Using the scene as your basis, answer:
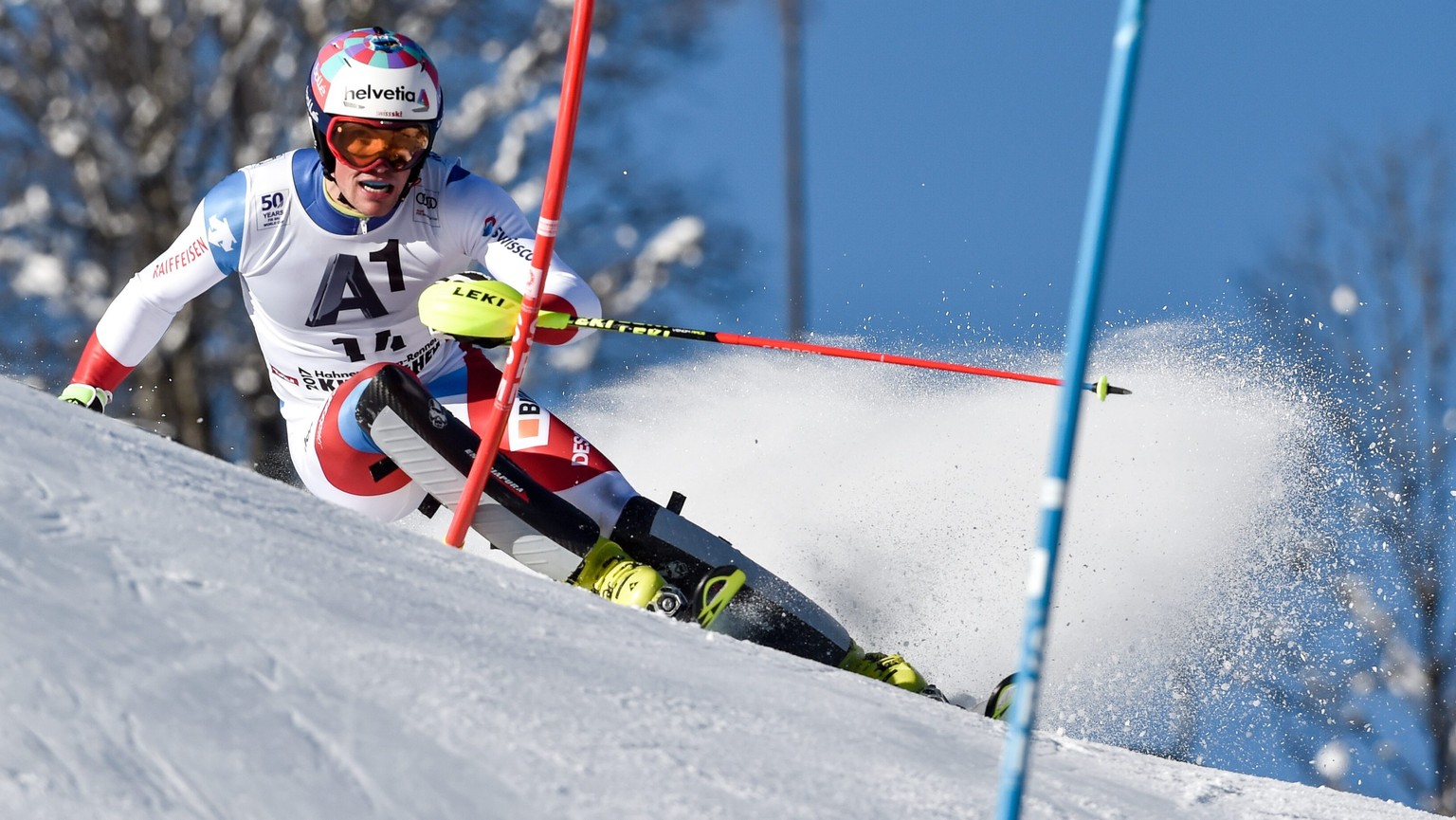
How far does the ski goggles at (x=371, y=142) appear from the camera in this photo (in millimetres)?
4555

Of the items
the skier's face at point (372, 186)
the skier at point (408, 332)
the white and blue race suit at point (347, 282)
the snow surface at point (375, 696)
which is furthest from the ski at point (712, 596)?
the skier's face at point (372, 186)

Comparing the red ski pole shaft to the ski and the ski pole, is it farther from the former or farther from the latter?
the ski

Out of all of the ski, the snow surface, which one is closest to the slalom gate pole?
the ski

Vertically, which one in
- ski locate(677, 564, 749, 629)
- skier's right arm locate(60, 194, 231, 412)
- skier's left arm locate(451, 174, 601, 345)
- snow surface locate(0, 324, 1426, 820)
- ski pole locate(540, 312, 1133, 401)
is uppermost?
skier's left arm locate(451, 174, 601, 345)

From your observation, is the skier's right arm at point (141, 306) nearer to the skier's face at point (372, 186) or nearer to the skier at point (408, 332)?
the skier at point (408, 332)

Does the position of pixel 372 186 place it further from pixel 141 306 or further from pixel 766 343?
pixel 766 343

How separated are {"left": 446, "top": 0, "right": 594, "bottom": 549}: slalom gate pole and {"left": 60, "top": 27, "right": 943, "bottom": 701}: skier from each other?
5cm

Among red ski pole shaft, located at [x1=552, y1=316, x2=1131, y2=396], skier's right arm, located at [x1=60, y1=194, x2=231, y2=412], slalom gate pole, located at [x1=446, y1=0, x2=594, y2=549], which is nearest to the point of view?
red ski pole shaft, located at [x1=552, y1=316, x2=1131, y2=396]

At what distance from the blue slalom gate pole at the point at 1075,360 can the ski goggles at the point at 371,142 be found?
282 cm

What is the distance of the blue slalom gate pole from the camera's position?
208cm

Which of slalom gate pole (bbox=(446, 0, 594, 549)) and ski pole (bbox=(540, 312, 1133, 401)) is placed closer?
ski pole (bbox=(540, 312, 1133, 401))

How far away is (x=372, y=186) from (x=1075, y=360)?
2.95 meters

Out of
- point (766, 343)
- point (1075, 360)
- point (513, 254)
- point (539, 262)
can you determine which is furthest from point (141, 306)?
point (1075, 360)

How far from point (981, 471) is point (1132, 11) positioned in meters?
5.66
